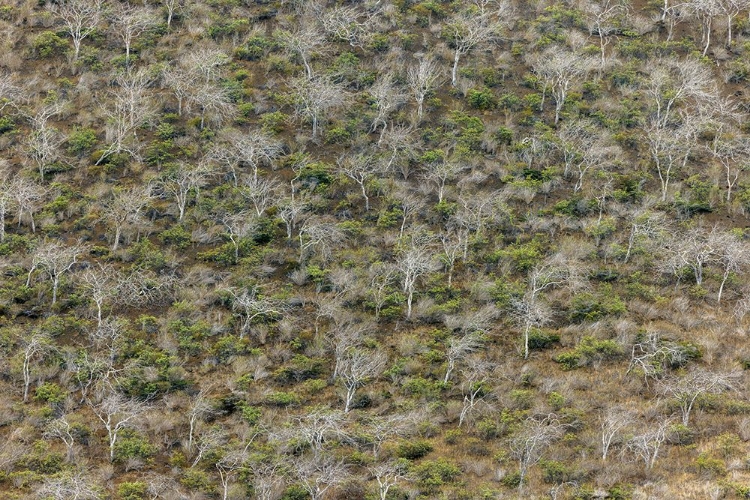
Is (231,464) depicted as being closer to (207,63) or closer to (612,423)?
(612,423)

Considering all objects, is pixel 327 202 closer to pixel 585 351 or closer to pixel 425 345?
pixel 425 345

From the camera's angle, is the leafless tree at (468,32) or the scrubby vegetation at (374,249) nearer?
the scrubby vegetation at (374,249)

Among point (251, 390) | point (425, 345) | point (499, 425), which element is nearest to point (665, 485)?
point (499, 425)

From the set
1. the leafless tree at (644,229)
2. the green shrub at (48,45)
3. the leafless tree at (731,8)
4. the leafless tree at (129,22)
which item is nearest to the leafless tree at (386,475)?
the leafless tree at (644,229)

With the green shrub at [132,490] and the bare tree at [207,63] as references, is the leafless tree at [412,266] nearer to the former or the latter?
the green shrub at [132,490]

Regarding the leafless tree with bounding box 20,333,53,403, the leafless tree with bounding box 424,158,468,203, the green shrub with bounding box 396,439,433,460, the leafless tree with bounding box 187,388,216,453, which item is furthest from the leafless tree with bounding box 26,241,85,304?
the leafless tree with bounding box 424,158,468,203

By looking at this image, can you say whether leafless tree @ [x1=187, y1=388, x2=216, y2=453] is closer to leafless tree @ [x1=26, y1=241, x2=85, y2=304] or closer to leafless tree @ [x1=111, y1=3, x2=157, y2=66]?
leafless tree @ [x1=26, y1=241, x2=85, y2=304]
